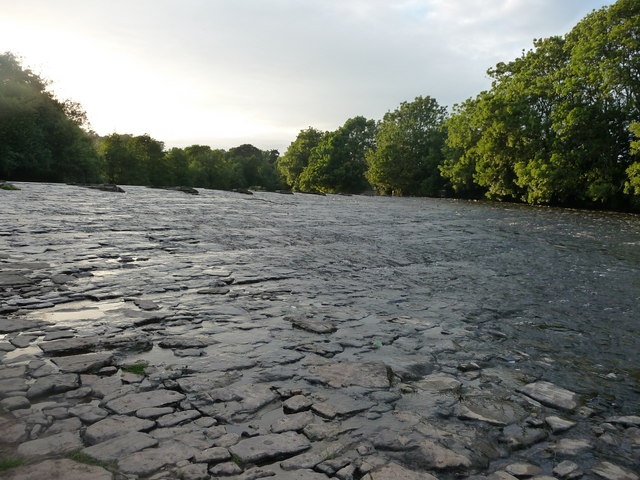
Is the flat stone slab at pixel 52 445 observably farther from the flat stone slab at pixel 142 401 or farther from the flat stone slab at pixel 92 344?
the flat stone slab at pixel 92 344

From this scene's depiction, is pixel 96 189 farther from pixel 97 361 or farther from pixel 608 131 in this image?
pixel 608 131

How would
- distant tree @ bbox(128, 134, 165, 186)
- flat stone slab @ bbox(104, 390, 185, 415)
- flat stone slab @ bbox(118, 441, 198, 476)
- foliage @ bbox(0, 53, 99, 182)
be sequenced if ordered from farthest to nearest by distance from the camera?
distant tree @ bbox(128, 134, 165, 186)
foliage @ bbox(0, 53, 99, 182)
flat stone slab @ bbox(104, 390, 185, 415)
flat stone slab @ bbox(118, 441, 198, 476)

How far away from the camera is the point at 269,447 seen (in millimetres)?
2623

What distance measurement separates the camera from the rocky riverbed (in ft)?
8.36

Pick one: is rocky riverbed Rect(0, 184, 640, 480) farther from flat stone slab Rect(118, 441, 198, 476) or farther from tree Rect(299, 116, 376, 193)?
tree Rect(299, 116, 376, 193)

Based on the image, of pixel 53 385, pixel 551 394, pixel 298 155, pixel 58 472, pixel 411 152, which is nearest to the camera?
pixel 58 472

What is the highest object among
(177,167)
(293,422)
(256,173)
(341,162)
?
(341,162)

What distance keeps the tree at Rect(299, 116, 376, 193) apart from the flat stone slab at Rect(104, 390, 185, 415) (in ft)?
266

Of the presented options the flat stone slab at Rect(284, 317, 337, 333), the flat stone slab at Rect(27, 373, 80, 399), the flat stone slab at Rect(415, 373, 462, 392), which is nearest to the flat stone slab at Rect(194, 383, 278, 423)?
the flat stone slab at Rect(27, 373, 80, 399)

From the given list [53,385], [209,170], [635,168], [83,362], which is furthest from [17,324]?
[209,170]

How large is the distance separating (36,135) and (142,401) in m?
52.4

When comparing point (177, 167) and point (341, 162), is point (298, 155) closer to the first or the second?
point (341, 162)

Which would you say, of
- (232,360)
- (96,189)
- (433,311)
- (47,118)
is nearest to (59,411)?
(232,360)

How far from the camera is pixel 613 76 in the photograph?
2861cm
